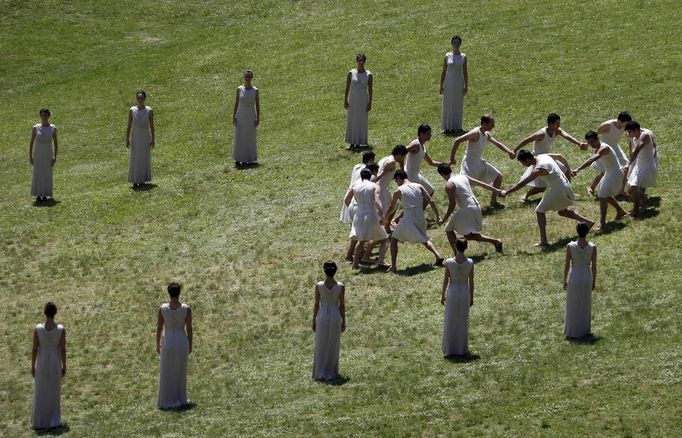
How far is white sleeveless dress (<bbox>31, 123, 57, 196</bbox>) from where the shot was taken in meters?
37.7

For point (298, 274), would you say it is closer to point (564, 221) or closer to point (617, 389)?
point (564, 221)

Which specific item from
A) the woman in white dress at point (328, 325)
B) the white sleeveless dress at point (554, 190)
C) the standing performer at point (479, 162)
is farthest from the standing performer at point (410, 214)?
the woman in white dress at point (328, 325)

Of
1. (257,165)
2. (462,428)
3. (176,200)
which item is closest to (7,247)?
(176,200)

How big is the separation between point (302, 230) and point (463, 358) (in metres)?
9.23

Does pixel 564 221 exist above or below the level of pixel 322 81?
below

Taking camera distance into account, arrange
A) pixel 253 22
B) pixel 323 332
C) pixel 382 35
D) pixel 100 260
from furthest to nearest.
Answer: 1. pixel 253 22
2. pixel 382 35
3. pixel 100 260
4. pixel 323 332

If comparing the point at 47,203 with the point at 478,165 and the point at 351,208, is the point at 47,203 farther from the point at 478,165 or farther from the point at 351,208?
the point at 478,165

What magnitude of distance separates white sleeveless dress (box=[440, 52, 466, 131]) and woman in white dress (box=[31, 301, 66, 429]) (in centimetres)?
1725

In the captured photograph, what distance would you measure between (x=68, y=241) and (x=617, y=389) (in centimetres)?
1577

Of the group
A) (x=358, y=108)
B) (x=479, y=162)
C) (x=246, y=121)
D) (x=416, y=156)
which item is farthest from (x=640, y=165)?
(x=246, y=121)

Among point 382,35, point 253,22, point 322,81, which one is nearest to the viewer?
point 322,81

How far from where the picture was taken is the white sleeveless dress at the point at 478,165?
109 ft

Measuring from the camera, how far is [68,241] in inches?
1371

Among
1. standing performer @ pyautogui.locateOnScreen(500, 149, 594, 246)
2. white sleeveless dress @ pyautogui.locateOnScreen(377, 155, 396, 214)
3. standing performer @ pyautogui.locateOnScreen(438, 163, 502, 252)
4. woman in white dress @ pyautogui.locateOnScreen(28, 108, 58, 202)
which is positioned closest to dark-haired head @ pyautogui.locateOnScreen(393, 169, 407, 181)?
standing performer @ pyautogui.locateOnScreen(438, 163, 502, 252)
